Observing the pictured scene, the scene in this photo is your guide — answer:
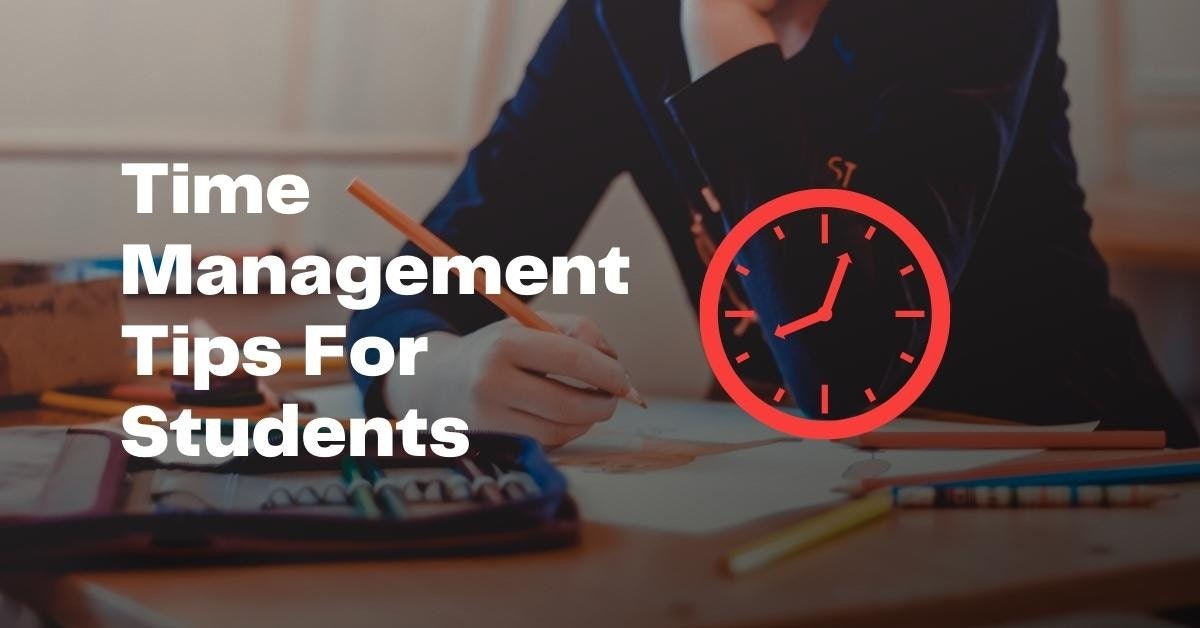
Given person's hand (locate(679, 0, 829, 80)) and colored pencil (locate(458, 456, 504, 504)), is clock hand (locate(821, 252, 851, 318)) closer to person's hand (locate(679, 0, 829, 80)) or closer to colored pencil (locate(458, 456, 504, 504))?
person's hand (locate(679, 0, 829, 80))

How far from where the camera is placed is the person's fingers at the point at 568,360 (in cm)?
58

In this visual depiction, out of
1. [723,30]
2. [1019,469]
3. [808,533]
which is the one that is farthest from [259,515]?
[723,30]

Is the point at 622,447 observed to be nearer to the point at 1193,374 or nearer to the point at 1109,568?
the point at 1109,568

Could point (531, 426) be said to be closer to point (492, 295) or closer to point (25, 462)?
point (492, 295)

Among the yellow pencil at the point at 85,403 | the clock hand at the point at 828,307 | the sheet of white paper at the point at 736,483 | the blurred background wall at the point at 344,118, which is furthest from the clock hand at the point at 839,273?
the yellow pencil at the point at 85,403

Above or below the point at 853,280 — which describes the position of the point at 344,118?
above

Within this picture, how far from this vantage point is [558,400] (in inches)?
22.7

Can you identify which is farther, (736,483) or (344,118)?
(344,118)

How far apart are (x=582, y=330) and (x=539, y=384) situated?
47 millimetres

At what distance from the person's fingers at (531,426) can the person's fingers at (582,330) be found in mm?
40

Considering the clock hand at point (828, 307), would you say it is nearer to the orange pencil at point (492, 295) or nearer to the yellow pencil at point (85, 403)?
the orange pencil at point (492, 295)

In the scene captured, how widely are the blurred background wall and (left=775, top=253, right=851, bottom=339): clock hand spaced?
0.19 meters

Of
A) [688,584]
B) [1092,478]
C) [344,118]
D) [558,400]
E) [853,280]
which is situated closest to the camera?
[688,584]

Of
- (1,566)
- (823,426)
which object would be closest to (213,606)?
(1,566)
